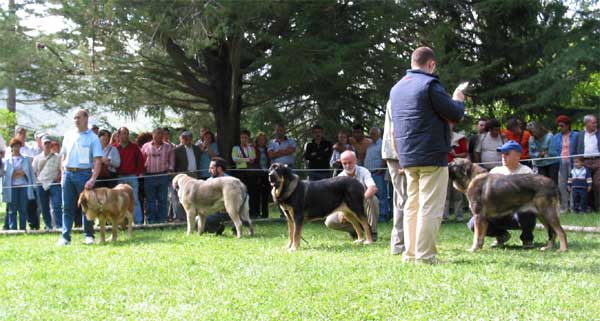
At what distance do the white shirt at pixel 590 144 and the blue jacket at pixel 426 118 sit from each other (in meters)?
6.95

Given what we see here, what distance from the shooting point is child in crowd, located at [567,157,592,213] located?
12.2 meters

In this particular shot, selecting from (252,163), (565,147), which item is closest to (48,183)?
(252,163)

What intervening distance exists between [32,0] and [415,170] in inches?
424

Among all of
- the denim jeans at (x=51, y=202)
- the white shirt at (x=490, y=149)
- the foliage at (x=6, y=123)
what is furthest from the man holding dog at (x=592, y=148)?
the foliage at (x=6, y=123)

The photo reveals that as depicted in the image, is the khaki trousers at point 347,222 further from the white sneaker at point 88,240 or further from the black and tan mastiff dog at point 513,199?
the white sneaker at point 88,240

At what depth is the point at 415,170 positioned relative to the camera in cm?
630

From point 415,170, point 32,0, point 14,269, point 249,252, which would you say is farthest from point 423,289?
point 32,0

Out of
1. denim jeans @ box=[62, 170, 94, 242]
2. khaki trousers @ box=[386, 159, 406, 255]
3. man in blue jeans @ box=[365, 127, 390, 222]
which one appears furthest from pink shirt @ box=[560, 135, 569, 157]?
denim jeans @ box=[62, 170, 94, 242]

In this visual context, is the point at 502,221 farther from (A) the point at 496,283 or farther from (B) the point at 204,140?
(B) the point at 204,140

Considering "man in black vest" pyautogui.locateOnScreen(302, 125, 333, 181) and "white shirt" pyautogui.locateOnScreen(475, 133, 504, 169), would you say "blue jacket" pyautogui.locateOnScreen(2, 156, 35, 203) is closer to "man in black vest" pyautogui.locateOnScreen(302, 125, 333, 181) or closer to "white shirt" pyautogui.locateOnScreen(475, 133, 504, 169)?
Answer: "man in black vest" pyautogui.locateOnScreen(302, 125, 333, 181)

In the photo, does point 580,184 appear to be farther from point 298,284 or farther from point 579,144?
point 298,284

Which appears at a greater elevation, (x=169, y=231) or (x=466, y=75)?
(x=466, y=75)

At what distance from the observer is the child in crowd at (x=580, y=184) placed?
40.0 feet

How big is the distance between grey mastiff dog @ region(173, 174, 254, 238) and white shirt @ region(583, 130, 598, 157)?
6.43m
